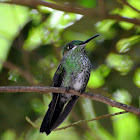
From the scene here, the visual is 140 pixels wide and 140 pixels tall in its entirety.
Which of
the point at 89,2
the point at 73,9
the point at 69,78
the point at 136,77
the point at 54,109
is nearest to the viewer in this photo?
the point at 73,9

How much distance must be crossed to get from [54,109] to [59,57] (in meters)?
0.84

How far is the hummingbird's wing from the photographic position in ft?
7.91

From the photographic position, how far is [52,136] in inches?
132

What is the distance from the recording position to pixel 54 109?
2.49m

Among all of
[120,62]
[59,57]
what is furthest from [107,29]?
[59,57]

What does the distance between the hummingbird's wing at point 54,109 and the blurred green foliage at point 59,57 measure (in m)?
0.34

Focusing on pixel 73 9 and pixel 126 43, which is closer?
pixel 73 9

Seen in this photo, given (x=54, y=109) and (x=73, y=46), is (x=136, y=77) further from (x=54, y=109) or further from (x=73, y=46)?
(x=54, y=109)

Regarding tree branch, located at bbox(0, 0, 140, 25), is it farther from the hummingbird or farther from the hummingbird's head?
the hummingbird's head

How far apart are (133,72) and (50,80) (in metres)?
0.90

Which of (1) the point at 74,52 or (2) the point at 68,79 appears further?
(1) the point at 74,52

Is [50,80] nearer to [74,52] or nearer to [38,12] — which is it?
[74,52]

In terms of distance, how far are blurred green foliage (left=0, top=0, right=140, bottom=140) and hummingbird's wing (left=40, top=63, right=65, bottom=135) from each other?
0.34 meters

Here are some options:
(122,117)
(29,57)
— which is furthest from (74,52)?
(122,117)
